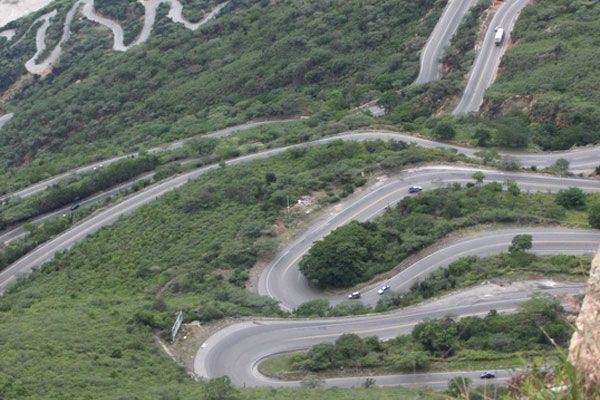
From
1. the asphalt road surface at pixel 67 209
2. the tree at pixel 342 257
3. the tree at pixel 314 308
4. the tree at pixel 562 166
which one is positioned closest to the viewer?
the tree at pixel 314 308

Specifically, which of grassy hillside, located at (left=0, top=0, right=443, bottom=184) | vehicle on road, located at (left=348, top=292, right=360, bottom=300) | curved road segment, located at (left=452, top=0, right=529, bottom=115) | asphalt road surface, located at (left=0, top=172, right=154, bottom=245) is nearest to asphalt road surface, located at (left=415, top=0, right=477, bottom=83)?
grassy hillside, located at (left=0, top=0, right=443, bottom=184)

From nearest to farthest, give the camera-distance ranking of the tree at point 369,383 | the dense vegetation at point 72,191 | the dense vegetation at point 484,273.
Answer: the tree at point 369,383 → the dense vegetation at point 484,273 → the dense vegetation at point 72,191

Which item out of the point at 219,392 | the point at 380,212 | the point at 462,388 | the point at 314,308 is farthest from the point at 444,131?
the point at 462,388

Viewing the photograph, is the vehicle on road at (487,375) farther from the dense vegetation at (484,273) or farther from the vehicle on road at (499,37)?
the vehicle on road at (499,37)

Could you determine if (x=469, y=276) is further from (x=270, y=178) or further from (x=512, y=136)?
(x=512, y=136)

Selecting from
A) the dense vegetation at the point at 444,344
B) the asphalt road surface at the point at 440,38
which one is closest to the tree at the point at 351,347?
the dense vegetation at the point at 444,344

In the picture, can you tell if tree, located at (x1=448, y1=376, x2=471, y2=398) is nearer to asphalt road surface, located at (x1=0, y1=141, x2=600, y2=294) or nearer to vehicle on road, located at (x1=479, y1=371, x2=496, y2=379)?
vehicle on road, located at (x1=479, y1=371, x2=496, y2=379)

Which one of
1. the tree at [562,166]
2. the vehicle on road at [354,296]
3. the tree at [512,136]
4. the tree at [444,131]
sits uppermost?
the tree at [444,131]
